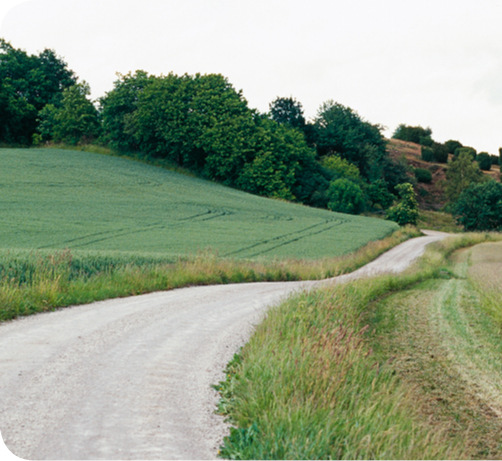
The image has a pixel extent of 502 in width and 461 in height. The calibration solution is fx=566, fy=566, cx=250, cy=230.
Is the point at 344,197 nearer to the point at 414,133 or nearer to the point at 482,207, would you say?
the point at 482,207

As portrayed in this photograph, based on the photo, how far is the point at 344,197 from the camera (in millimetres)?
77375

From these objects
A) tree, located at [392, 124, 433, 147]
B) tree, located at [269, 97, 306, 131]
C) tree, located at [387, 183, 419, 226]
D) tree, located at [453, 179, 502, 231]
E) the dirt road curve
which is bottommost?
the dirt road curve

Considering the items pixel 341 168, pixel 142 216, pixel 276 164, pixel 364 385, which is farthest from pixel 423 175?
pixel 364 385

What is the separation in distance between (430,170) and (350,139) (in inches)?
1128

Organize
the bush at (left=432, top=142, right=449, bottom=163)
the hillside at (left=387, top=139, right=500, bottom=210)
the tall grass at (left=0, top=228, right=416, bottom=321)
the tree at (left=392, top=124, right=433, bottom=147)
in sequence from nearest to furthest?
the tall grass at (left=0, top=228, right=416, bottom=321)
the hillside at (left=387, top=139, right=500, bottom=210)
the bush at (left=432, top=142, right=449, bottom=163)
the tree at (left=392, top=124, right=433, bottom=147)

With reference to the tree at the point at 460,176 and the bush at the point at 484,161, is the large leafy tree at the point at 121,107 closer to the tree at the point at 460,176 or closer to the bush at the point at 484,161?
the tree at the point at 460,176

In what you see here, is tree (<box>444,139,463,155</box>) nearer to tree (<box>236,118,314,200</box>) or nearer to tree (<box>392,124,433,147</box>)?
tree (<box>392,124,433,147</box>)

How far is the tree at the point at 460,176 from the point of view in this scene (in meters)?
95.6

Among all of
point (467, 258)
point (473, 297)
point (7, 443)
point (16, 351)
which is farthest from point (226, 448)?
point (467, 258)

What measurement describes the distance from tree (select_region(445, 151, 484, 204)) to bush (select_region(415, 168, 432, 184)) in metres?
12.8

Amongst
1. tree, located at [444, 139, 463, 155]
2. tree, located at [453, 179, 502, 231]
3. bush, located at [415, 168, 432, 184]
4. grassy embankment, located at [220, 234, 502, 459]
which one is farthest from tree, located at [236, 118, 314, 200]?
grassy embankment, located at [220, 234, 502, 459]

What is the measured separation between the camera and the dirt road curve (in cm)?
545

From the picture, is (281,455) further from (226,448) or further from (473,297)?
(473,297)

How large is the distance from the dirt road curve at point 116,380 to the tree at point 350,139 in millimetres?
86571
